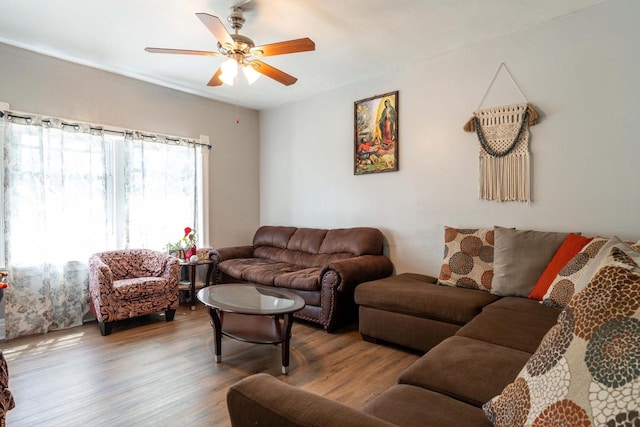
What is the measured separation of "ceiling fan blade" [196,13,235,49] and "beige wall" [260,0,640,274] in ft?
6.80

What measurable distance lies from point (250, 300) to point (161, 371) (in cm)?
80

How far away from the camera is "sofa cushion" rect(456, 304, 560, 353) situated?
6.01 ft

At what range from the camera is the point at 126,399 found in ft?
7.11

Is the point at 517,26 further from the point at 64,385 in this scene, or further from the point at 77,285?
the point at 77,285

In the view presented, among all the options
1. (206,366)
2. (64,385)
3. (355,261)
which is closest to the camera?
(64,385)

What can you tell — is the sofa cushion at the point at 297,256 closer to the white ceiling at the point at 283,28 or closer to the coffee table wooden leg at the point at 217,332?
the coffee table wooden leg at the point at 217,332

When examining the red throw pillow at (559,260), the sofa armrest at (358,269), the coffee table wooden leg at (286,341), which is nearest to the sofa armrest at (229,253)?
the sofa armrest at (358,269)

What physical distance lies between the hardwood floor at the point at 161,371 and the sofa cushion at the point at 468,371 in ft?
2.37

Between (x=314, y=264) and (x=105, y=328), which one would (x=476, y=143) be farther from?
(x=105, y=328)

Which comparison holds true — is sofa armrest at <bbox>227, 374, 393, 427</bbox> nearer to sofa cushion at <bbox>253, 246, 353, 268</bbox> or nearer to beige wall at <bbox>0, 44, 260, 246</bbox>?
sofa cushion at <bbox>253, 246, 353, 268</bbox>

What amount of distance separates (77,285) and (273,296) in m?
2.27

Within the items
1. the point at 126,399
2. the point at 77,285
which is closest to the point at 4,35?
the point at 77,285

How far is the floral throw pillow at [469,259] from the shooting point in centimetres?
297

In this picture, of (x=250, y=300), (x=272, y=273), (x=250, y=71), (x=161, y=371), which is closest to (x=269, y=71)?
(x=250, y=71)
